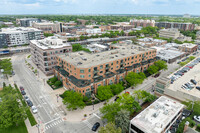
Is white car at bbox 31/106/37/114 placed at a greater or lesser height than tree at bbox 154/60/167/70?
lesser

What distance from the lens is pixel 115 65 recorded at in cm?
6988

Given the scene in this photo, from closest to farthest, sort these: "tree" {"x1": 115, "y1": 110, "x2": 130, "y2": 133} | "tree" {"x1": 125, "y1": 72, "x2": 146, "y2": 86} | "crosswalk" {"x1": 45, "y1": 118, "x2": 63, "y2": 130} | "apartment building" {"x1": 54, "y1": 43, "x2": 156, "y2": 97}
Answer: "tree" {"x1": 115, "y1": 110, "x2": 130, "y2": 133}
"crosswalk" {"x1": 45, "y1": 118, "x2": 63, "y2": 130}
"apartment building" {"x1": 54, "y1": 43, "x2": 156, "y2": 97}
"tree" {"x1": 125, "y1": 72, "x2": 146, "y2": 86}

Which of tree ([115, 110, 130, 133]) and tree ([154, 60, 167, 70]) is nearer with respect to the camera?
tree ([115, 110, 130, 133])

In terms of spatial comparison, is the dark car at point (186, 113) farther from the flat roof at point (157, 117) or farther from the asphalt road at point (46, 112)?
the asphalt road at point (46, 112)

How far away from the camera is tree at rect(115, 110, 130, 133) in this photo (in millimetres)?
40750

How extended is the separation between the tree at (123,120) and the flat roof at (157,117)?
2095mm

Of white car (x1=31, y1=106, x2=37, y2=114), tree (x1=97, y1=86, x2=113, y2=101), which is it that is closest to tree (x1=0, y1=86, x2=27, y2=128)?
white car (x1=31, y1=106, x2=37, y2=114)

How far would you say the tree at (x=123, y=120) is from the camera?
40750mm

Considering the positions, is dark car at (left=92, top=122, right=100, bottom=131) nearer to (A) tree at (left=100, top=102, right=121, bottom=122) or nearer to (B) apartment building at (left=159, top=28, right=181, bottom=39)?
(A) tree at (left=100, top=102, right=121, bottom=122)

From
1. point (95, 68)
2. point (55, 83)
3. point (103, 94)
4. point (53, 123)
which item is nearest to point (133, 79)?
point (103, 94)

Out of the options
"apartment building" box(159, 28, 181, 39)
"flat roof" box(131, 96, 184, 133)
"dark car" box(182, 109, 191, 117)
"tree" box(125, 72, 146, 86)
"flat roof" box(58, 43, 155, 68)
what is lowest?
"dark car" box(182, 109, 191, 117)

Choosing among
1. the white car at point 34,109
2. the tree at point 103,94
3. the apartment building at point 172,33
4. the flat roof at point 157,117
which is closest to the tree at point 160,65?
the flat roof at point 157,117

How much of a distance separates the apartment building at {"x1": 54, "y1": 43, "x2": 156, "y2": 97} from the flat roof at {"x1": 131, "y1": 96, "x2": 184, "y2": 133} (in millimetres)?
25276

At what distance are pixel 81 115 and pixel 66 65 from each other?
87.8 ft
